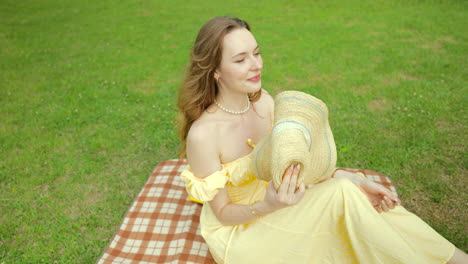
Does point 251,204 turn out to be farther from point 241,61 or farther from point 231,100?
point 241,61

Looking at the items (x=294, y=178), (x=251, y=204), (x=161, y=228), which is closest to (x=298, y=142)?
(x=294, y=178)

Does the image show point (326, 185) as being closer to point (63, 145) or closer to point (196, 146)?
point (196, 146)

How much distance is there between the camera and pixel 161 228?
3.28 metres

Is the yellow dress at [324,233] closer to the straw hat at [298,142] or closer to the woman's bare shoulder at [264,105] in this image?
the straw hat at [298,142]

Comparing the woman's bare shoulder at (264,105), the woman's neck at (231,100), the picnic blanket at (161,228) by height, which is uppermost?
the woman's neck at (231,100)

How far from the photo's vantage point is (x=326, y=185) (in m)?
2.18

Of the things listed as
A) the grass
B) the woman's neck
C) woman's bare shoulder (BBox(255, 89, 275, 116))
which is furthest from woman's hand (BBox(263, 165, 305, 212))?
the grass

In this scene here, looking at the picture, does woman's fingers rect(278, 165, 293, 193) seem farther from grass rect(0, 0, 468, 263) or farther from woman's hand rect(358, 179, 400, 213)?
grass rect(0, 0, 468, 263)

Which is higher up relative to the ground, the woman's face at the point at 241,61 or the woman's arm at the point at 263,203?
the woman's face at the point at 241,61

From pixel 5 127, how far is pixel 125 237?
11.4 feet

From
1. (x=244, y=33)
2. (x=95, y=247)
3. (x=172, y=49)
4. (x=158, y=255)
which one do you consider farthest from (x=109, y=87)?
(x=244, y=33)

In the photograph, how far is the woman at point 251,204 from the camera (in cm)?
207

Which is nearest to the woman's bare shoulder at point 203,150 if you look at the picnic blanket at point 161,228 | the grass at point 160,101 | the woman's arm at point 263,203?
the woman's arm at point 263,203

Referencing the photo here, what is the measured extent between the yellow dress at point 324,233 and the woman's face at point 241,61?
21.9 inches
